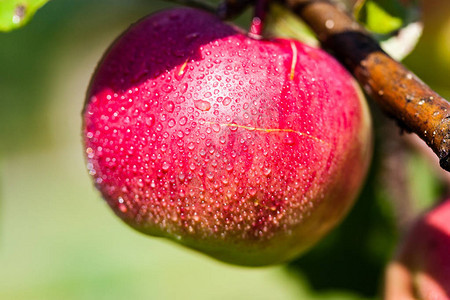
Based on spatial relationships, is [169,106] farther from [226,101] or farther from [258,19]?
[258,19]

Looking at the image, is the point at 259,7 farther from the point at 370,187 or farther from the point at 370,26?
the point at 370,187

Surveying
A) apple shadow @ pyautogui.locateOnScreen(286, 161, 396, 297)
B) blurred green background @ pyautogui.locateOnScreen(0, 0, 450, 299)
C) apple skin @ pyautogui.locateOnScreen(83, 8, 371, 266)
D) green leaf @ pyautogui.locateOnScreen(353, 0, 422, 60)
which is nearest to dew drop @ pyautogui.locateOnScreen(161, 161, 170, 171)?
apple skin @ pyautogui.locateOnScreen(83, 8, 371, 266)

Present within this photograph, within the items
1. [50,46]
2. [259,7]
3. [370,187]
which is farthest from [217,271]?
[50,46]

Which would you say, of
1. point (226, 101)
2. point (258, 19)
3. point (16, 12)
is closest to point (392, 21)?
point (258, 19)

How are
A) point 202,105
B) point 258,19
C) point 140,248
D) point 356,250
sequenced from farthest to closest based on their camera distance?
point 140,248 < point 356,250 < point 258,19 < point 202,105

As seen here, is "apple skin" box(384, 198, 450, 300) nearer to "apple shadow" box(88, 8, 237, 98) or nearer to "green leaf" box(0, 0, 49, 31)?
"apple shadow" box(88, 8, 237, 98)

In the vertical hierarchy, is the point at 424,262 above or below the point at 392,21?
below

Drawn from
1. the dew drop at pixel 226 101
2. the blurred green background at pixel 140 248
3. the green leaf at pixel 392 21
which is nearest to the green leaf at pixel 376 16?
the green leaf at pixel 392 21
